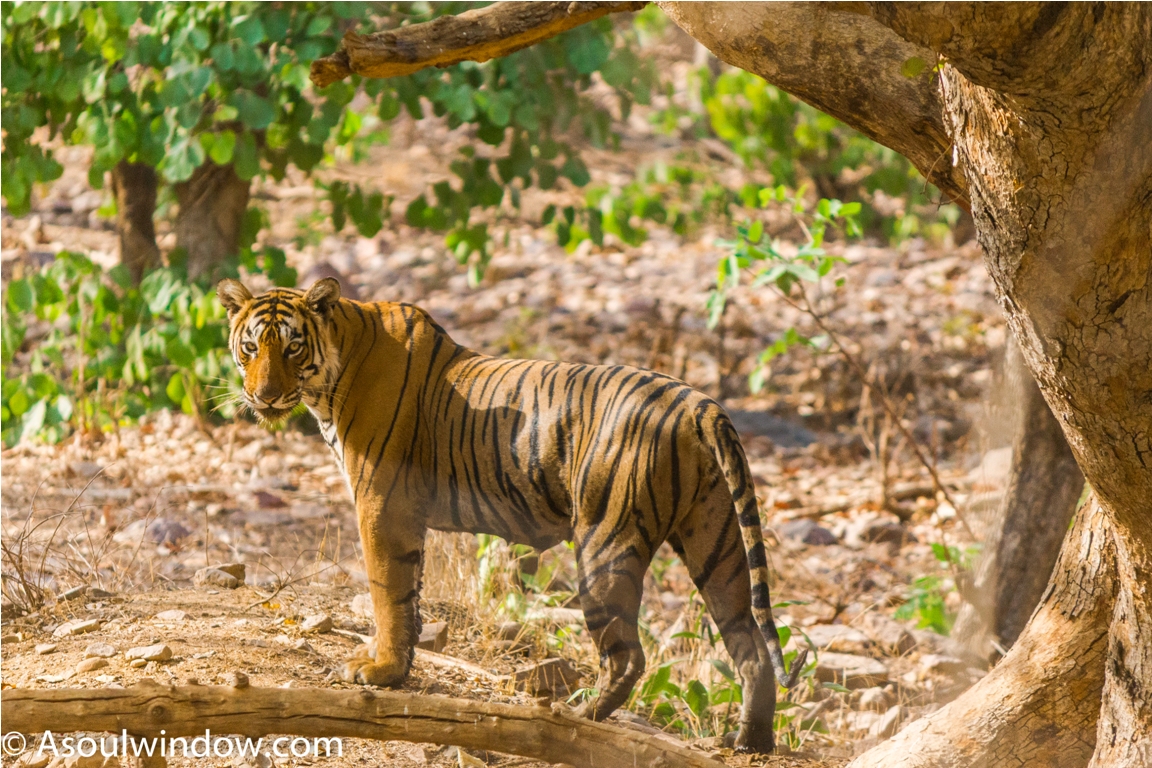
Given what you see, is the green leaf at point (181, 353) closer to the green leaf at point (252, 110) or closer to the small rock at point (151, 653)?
the green leaf at point (252, 110)

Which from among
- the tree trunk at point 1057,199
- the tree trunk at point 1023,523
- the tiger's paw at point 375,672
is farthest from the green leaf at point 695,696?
the tree trunk at point 1023,523

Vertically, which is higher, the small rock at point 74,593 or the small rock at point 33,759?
the small rock at point 74,593

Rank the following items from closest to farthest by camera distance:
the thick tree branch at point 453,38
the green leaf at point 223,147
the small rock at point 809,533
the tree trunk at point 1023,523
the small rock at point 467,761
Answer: the thick tree branch at point 453,38
the small rock at point 467,761
the tree trunk at point 1023,523
the green leaf at point 223,147
the small rock at point 809,533

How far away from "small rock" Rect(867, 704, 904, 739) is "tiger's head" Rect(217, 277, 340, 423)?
8.90 feet

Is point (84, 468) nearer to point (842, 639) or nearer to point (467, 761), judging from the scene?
point (467, 761)

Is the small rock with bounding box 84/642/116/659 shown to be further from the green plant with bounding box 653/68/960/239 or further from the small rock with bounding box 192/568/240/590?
the green plant with bounding box 653/68/960/239

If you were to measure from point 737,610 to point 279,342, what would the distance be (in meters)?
1.79

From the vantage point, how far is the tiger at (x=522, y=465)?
3.62m

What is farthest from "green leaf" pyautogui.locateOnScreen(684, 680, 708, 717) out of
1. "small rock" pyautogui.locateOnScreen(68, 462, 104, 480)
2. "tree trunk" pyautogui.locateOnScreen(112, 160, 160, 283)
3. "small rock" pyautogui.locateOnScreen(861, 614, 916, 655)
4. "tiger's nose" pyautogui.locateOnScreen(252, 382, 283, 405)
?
"tree trunk" pyautogui.locateOnScreen(112, 160, 160, 283)

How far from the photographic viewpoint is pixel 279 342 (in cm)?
387

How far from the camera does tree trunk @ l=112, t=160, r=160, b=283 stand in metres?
7.72

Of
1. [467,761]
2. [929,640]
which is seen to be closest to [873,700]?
[929,640]

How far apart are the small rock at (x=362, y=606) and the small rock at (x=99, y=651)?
3.66ft

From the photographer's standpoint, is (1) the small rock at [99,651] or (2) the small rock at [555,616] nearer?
(1) the small rock at [99,651]
